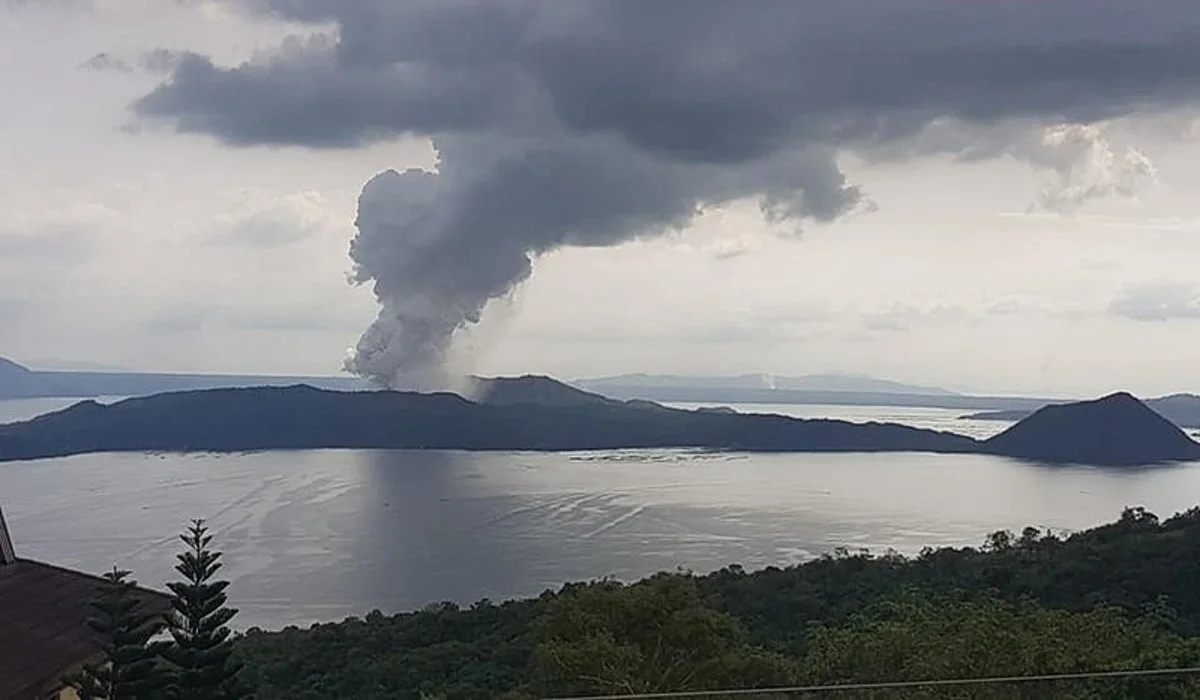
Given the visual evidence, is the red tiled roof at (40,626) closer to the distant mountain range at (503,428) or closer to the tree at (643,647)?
the tree at (643,647)

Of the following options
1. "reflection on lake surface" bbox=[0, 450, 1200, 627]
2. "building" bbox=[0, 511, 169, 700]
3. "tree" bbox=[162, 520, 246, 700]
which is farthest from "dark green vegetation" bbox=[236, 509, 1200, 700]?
"reflection on lake surface" bbox=[0, 450, 1200, 627]

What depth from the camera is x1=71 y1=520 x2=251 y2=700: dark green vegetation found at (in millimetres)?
5477

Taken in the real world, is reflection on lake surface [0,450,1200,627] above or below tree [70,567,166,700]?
below

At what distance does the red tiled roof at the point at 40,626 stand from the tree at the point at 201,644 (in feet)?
7.51

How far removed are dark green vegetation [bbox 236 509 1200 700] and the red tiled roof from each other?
177cm

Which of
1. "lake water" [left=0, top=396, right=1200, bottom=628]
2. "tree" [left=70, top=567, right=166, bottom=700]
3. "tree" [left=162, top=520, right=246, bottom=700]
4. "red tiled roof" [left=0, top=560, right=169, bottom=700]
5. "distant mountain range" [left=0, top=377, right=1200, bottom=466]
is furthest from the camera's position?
"distant mountain range" [left=0, top=377, right=1200, bottom=466]

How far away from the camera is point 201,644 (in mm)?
7945

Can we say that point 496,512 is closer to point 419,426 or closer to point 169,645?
point 419,426

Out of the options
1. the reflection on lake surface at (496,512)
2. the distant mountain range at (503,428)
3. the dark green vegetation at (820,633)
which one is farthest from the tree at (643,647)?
the distant mountain range at (503,428)

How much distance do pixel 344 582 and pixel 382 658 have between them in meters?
16.0

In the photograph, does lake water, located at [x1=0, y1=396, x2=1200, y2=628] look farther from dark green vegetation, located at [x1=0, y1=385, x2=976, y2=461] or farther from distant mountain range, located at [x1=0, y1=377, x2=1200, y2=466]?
dark green vegetation, located at [x1=0, y1=385, x2=976, y2=461]

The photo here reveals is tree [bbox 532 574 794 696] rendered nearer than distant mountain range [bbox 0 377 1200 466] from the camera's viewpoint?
Yes

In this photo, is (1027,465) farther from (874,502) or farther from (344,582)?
(344,582)

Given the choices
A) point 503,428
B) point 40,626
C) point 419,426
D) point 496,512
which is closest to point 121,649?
point 40,626
